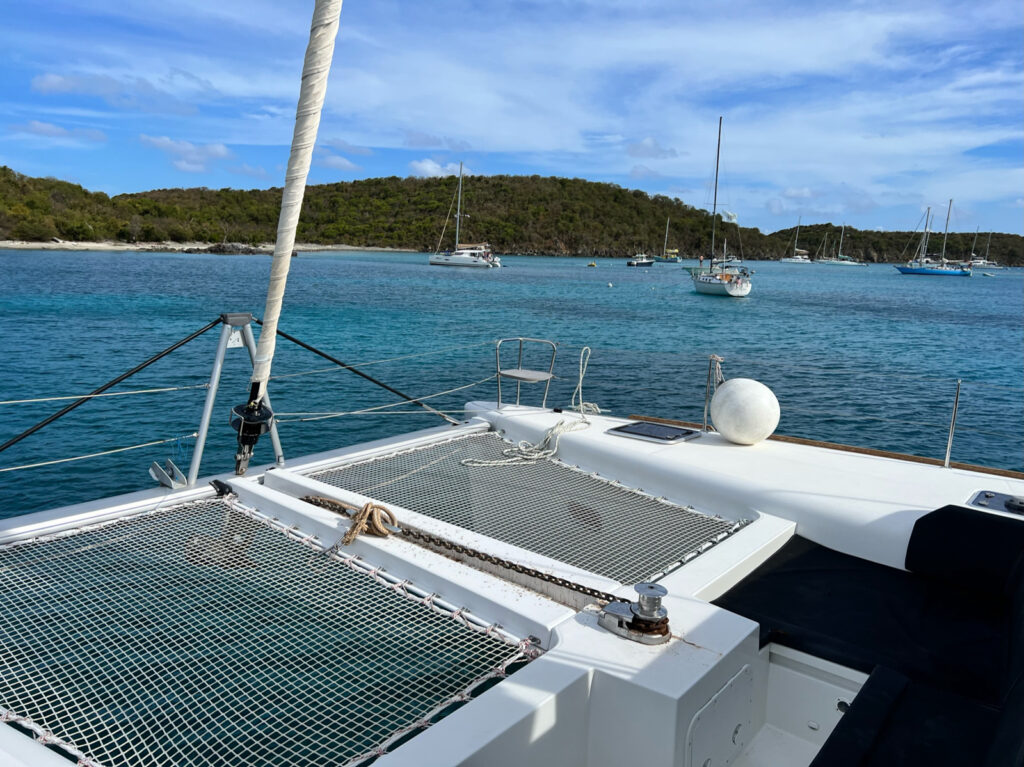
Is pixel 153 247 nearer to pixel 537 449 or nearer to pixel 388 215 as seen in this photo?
pixel 388 215

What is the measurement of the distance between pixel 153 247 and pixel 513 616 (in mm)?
84311

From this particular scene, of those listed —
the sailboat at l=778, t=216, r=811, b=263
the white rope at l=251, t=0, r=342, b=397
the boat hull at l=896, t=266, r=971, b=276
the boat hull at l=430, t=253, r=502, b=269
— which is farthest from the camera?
the sailboat at l=778, t=216, r=811, b=263

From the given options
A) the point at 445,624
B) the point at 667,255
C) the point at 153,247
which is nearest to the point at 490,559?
the point at 445,624

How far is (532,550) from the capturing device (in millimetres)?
3143

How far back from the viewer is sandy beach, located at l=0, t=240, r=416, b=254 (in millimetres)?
68812

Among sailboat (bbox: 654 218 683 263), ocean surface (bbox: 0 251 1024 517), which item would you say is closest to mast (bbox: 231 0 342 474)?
ocean surface (bbox: 0 251 1024 517)

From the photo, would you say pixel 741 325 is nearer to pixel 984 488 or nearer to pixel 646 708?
pixel 984 488

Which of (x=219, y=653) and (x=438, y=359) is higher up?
(x=219, y=653)

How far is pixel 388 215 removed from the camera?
9281 centimetres

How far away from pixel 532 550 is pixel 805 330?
2721cm

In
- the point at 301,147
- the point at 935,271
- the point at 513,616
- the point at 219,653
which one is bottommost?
the point at 219,653

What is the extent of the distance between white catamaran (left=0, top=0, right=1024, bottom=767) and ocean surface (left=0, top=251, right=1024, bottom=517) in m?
1.20

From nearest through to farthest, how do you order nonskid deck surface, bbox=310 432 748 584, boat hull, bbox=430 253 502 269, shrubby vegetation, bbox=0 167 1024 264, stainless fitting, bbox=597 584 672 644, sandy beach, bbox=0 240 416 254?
stainless fitting, bbox=597 584 672 644, nonskid deck surface, bbox=310 432 748 584, boat hull, bbox=430 253 502 269, sandy beach, bbox=0 240 416 254, shrubby vegetation, bbox=0 167 1024 264

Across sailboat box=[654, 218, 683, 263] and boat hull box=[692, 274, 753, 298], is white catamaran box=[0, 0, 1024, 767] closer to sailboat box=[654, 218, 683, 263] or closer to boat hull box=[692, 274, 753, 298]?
boat hull box=[692, 274, 753, 298]
